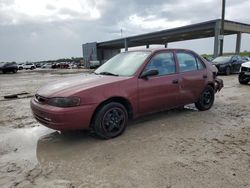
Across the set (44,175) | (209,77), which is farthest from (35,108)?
(209,77)

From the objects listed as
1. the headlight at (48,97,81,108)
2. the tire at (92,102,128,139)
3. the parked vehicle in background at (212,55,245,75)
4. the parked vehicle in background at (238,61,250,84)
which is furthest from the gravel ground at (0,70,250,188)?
the parked vehicle in background at (212,55,245,75)

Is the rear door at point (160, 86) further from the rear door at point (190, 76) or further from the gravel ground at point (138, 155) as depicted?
the gravel ground at point (138, 155)

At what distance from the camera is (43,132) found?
4547 mm

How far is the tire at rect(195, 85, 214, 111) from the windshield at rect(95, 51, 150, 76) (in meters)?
2.04

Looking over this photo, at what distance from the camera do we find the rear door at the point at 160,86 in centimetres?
438

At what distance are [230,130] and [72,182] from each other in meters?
3.18

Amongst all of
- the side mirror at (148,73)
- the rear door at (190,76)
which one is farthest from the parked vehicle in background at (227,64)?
the side mirror at (148,73)

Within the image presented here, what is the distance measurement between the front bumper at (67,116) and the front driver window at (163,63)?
1548 mm

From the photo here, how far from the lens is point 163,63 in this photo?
4793mm

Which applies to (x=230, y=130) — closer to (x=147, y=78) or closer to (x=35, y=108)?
(x=147, y=78)

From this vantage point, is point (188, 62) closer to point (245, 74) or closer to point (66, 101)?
point (66, 101)

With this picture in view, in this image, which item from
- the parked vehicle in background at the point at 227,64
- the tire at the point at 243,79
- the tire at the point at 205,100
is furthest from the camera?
the parked vehicle in background at the point at 227,64

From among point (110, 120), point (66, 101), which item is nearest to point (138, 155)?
point (110, 120)

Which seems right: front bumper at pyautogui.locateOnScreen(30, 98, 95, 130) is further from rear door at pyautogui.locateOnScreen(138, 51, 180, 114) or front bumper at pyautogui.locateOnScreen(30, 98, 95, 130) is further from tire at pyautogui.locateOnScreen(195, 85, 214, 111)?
tire at pyautogui.locateOnScreen(195, 85, 214, 111)
